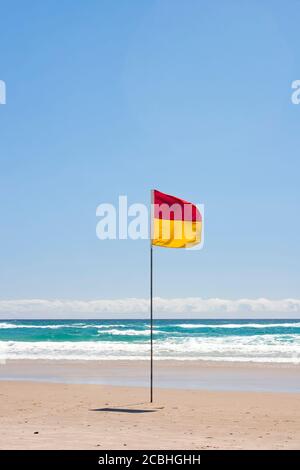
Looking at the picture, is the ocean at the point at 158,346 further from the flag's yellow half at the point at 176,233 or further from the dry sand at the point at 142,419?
the flag's yellow half at the point at 176,233

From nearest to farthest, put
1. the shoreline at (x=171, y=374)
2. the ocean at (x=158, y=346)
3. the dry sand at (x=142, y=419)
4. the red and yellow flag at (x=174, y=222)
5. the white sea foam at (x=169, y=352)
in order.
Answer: the dry sand at (x=142, y=419) < the red and yellow flag at (x=174, y=222) < the shoreline at (x=171, y=374) < the white sea foam at (x=169, y=352) < the ocean at (x=158, y=346)

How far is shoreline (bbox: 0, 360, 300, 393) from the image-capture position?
1967 centimetres

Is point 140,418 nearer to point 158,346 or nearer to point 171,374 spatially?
point 171,374

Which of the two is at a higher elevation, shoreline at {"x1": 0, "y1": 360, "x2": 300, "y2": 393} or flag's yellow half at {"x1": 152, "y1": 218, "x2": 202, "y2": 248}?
flag's yellow half at {"x1": 152, "y1": 218, "x2": 202, "y2": 248}

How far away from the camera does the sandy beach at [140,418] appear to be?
9938mm

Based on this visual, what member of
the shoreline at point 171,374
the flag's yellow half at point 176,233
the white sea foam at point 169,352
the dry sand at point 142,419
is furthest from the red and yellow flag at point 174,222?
the white sea foam at point 169,352

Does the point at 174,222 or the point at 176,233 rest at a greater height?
the point at 174,222

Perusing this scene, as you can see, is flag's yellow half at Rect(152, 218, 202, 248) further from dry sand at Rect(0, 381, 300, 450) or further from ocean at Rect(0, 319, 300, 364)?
ocean at Rect(0, 319, 300, 364)

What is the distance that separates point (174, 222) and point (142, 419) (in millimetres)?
5037

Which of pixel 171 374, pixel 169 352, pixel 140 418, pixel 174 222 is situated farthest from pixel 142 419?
pixel 169 352

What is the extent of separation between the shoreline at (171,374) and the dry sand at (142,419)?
1875mm

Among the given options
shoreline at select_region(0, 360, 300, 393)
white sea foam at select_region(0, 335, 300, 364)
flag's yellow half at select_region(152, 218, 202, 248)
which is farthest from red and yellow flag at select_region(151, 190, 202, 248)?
white sea foam at select_region(0, 335, 300, 364)

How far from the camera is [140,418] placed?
13.0 meters
